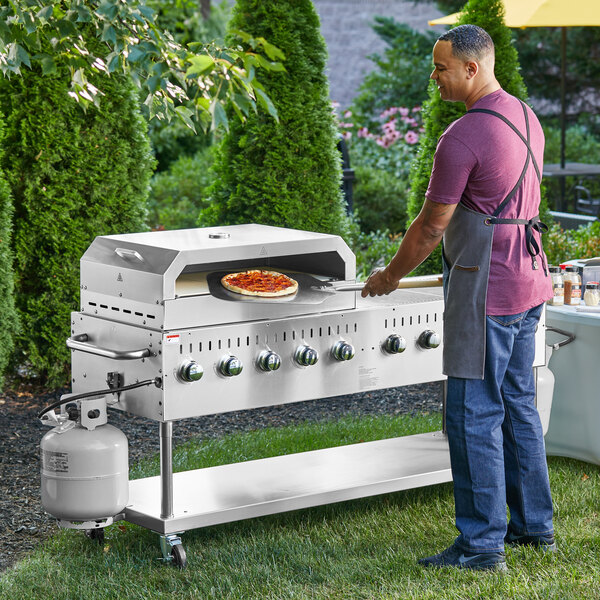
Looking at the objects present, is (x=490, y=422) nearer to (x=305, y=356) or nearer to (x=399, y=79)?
(x=305, y=356)

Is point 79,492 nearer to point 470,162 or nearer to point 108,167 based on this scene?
point 470,162

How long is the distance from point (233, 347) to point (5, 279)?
2.33m

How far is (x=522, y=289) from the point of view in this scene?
3592mm

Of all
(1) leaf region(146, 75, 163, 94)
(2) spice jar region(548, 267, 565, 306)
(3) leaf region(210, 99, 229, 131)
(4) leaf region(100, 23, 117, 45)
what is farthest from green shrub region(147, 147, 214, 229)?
(3) leaf region(210, 99, 229, 131)

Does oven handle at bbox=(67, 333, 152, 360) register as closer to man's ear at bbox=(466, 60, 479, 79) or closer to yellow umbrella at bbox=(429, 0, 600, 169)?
man's ear at bbox=(466, 60, 479, 79)

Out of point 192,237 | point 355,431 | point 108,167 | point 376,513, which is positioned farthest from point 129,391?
point 108,167

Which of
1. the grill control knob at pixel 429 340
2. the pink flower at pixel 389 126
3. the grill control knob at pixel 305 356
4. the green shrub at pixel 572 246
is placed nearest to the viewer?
the grill control knob at pixel 305 356

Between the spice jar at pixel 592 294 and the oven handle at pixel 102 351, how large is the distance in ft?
7.31

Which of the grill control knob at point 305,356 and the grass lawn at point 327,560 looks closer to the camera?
the grass lawn at point 327,560

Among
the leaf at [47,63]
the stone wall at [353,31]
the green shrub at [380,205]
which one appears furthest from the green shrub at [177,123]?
the leaf at [47,63]

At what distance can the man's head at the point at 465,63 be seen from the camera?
350 centimetres

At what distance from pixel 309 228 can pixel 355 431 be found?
144cm

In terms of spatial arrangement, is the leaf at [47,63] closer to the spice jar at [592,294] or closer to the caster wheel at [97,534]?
the caster wheel at [97,534]

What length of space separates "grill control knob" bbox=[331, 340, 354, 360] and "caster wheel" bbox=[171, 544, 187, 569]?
0.89 meters
